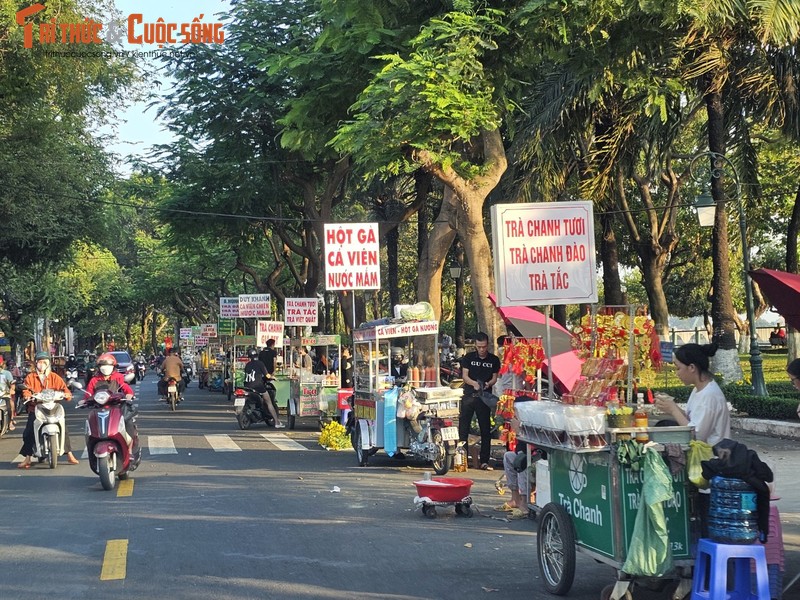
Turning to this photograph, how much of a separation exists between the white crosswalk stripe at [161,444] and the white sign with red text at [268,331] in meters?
9.91

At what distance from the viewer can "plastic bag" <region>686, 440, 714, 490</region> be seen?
22.1ft

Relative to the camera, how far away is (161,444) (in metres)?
20.1

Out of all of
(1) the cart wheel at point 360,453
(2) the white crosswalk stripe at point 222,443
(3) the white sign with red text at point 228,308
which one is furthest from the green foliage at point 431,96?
(3) the white sign with red text at point 228,308

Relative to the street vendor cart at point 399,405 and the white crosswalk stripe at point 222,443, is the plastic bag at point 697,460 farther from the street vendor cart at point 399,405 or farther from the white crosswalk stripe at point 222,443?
the white crosswalk stripe at point 222,443

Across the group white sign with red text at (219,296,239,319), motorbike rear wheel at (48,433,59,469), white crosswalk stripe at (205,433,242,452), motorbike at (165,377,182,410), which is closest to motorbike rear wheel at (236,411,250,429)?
white crosswalk stripe at (205,433,242,452)

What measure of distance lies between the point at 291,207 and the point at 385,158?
1967 cm

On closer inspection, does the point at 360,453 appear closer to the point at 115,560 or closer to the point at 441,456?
the point at 441,456

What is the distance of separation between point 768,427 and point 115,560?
1370 cm

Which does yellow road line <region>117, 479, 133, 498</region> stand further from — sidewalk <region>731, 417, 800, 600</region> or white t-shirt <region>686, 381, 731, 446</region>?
white t-shirt <region>686, 381, 731, 446</region>

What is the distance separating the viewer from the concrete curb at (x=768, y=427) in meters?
18.8

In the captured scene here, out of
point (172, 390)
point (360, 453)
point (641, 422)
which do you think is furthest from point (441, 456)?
point (172, 390)

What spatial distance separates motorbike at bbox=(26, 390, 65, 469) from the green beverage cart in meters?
10.0

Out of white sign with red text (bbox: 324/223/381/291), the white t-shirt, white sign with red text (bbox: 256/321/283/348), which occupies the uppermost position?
white sign with red text (bbox: 324/223/381/291)

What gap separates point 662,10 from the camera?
14.3 meters
